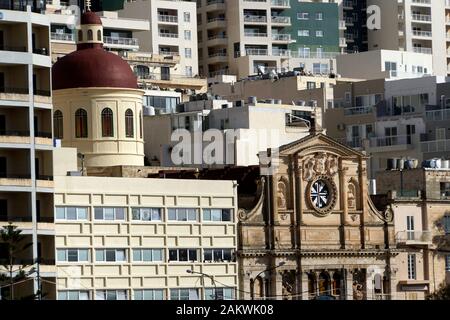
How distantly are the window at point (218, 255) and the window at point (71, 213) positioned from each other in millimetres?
8916

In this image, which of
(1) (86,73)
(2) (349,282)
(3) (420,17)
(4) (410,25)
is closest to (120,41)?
(4) (410,25)

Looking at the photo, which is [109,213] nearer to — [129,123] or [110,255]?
[110,255]

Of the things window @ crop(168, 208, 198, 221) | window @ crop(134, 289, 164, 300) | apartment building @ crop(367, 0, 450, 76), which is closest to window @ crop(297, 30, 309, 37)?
apartment building @ crop(367, 0, 450, 76)

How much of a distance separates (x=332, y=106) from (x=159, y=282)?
186 feet

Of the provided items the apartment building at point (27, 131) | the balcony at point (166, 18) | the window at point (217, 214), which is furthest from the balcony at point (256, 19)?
the apartment building at point (27, 131)

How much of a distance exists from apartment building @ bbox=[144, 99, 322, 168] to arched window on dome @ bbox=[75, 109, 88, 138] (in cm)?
1263

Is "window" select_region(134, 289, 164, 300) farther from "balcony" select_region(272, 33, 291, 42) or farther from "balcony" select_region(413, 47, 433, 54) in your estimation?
"balcony" select_region(413, 47, 433, 54)

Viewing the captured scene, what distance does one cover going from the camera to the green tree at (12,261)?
272ft

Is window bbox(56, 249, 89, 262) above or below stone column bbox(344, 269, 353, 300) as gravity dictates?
above

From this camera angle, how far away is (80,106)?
113 m

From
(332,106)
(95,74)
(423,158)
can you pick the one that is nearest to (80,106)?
(95,74)

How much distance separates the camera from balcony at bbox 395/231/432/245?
116938mm

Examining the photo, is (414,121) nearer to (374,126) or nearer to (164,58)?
(374,126)

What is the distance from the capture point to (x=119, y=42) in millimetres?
164250
